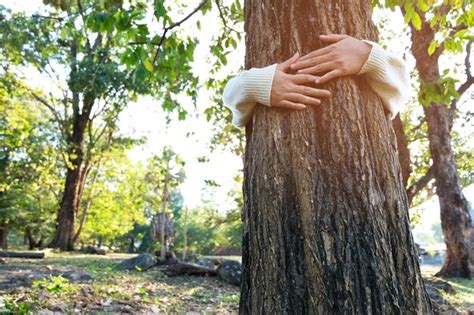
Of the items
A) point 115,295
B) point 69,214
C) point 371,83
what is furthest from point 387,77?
point 69,214

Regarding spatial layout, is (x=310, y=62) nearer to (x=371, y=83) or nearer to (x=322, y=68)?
(x=322, y=68)

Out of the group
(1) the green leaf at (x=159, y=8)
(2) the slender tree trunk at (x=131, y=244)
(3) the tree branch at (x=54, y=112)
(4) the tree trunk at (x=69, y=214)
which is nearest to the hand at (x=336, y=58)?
(1) the green leaf at (x=159, y=8)

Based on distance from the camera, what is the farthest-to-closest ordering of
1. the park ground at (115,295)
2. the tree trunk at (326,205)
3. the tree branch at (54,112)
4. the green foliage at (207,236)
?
the green foliage at (207,236), the tree branch at (54,112), the park ground at (115,295), the tree trunk at (326,205)

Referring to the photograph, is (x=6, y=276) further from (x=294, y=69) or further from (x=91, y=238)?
(x=91, y=238)

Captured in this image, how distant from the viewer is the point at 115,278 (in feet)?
18.8

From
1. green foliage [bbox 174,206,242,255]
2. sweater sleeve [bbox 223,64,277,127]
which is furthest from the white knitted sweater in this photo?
green foliage [bbox 174,206,242,255]

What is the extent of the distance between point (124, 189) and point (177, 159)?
1417 centimetres

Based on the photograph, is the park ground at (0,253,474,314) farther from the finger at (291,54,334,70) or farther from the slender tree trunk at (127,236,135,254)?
the slender tree trunk at (127,236,135,254)

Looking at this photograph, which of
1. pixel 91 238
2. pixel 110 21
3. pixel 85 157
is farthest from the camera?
pixel 91 238

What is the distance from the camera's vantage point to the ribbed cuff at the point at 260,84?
5.84 feet

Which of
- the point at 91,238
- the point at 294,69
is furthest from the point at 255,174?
the point at 91,238

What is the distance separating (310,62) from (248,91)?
13.1 inches

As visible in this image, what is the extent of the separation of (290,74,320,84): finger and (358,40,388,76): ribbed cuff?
0.78 ft

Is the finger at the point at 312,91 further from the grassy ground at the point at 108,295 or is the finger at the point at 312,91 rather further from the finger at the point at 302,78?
the grassy ground at the point at 108,295
